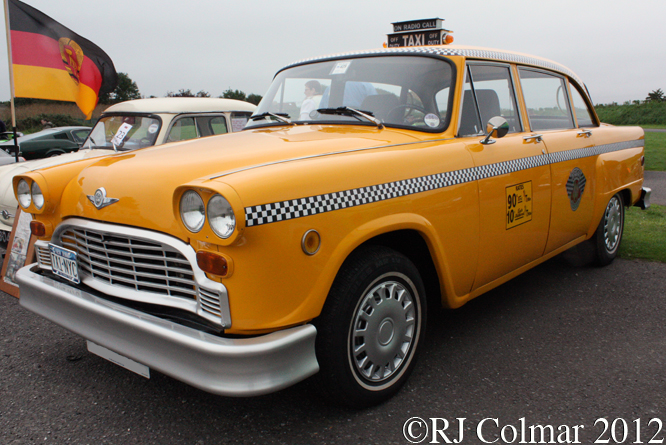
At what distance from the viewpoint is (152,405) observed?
269 centimetres

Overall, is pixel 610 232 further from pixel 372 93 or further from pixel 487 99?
pixel 372 93

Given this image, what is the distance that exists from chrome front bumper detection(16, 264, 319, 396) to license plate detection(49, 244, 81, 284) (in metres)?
0.29

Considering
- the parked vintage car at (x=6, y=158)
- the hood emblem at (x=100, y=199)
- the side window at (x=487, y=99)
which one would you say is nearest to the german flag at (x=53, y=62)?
the parked vintage car at (x=6, y=158)

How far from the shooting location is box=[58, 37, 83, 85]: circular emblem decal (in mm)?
6832

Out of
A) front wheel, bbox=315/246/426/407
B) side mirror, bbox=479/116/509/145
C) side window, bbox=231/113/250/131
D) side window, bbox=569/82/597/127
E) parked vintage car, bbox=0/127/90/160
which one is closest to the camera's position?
front wheel, bbox=315/246/426/407

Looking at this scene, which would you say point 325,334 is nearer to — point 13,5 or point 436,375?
point 436,375

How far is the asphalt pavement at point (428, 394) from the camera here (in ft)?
8.03

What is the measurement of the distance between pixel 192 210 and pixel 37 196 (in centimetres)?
127

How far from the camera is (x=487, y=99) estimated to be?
3.45m

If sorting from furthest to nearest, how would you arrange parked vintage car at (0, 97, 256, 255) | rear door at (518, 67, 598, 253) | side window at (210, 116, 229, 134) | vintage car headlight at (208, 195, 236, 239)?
1. side window at (210, 116, 229, 134)
2. parked vintage car at (0, 97, 256, 255)
3. rear door at (518, 67, 598, 253)
4. vintage car headlight at (208, 195, 236, 239)

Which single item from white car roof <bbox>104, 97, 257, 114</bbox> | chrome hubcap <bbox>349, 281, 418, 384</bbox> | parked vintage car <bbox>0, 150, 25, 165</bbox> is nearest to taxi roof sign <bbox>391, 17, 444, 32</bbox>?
chrome hubcap <bbox>349, 281, 418, 384</bbox>

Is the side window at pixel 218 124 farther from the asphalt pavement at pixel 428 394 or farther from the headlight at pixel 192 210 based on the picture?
the headlight at pixel 192 210

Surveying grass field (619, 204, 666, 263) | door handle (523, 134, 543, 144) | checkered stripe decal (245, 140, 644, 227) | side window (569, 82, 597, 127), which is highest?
side window (569, 82, 597, 127)

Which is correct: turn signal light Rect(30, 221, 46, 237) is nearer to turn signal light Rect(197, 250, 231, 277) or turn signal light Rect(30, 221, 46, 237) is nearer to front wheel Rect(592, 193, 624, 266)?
turn signal light Rect(197, 250, 231, 277)
